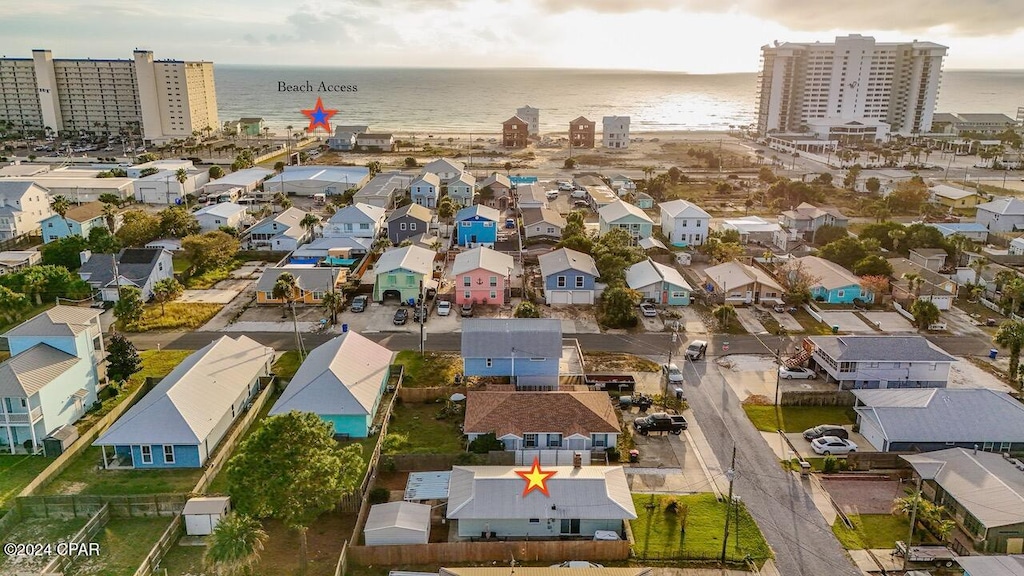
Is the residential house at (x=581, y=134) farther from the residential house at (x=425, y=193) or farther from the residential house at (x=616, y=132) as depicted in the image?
the residential house at (x=425, y=193)

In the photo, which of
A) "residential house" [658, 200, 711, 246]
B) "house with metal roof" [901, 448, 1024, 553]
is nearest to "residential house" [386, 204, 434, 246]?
"residential house" [658, 200, 711, 246]

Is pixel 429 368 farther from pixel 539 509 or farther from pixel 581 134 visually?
pixel 581 134

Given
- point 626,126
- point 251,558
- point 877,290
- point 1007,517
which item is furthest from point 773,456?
point 626,126

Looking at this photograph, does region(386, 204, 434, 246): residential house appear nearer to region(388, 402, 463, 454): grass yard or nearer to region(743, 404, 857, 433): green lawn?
region(388, 402, 463, 454): grass yard

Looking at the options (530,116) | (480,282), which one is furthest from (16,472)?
(530,116)

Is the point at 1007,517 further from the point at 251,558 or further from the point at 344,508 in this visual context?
the point at 251,558

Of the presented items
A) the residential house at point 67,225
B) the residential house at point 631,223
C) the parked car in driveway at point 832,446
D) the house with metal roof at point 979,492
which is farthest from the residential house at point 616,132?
the house with metal roof at point 979,492
